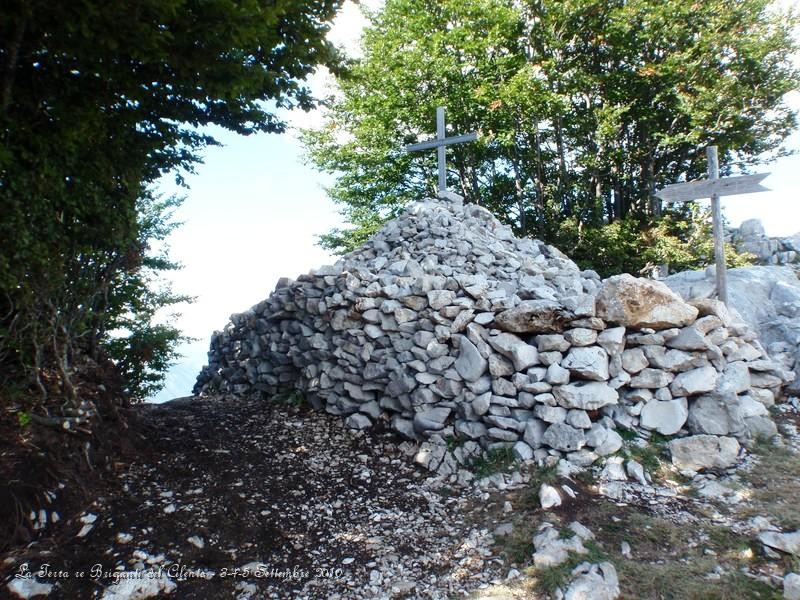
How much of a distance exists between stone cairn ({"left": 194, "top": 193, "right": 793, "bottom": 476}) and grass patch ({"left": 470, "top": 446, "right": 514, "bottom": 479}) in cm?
8

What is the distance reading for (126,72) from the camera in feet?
13.2

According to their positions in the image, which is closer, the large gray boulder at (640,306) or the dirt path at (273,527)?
the dirt path at (273,527)

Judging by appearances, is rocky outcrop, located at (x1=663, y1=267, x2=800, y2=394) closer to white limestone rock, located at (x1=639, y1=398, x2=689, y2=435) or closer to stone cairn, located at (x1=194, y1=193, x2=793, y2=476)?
stone cairn, located at (x1=194, y1=193, x2=793, y2=476)

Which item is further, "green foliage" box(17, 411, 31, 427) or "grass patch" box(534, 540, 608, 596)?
"green foliage" box(17, 411, 31, 427)

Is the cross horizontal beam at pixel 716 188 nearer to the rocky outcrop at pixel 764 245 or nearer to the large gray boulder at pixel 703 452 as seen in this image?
the large gray boulder at pixel 703 452

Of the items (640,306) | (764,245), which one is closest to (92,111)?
(640,306)

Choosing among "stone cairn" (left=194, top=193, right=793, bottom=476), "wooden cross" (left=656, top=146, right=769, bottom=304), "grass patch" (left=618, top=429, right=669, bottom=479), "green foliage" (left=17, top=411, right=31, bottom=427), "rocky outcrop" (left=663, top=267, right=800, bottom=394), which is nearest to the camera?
"green foliage" (left=17, top=411, right=31, bottom=427)

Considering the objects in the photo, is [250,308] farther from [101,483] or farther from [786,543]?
[786,543]

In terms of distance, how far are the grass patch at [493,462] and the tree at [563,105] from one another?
10973 mm

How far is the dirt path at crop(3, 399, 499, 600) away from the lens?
141 inches

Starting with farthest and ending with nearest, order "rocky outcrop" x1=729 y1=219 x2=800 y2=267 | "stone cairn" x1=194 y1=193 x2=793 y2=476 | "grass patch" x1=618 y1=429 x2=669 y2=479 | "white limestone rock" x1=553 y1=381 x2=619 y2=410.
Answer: "rocky outcrop" x1=729 y1=219 x2=800 y2=267, "stone cairn" x1=194 y1=193 x2=793 y2=476, "white limestone rock" x1=553 y1=381 x2=619 y2=410, "grass patch" x1=618 y1=429 x2=669 y2=479

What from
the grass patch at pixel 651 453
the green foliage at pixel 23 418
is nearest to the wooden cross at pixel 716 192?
the grass patch at pixel 651 453

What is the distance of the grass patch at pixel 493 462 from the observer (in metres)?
4.98

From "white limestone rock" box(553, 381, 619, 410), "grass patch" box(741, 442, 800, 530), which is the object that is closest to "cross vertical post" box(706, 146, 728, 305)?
"grass patch" box(741, 442, 800, 530)
